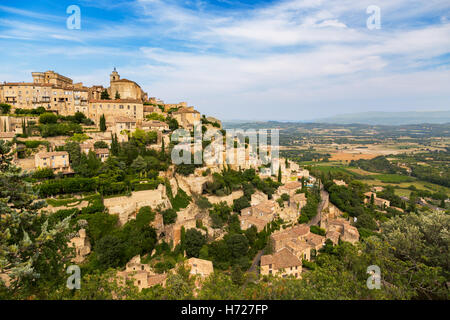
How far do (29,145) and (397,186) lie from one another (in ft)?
245

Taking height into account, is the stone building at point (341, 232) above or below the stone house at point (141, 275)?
below

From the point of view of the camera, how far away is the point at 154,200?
859 inches

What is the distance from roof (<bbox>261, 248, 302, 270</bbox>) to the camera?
65.5ft

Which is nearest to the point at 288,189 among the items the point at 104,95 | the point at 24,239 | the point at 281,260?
the point at 281,260

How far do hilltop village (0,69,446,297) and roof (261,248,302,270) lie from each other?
91mm

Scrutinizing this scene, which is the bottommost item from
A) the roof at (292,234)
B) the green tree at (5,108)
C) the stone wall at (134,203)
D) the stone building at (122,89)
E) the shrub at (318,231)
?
the shrub at (318,231)

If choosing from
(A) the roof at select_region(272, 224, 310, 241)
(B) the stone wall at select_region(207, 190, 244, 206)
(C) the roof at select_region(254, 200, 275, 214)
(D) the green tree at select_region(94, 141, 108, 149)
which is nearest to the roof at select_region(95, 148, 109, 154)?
(D) the green tree at select_region(94, 141, 108, 149)

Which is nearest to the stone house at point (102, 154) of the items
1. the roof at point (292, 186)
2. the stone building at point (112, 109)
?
the stone building at point (112, 109)

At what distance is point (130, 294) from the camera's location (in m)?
7.80

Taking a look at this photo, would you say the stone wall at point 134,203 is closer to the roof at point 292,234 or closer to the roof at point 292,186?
the roof at point 292,234

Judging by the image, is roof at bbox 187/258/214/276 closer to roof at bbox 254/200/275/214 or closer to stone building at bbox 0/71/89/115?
roof at bbox 254/200/275/214

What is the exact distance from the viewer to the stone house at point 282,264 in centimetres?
1964

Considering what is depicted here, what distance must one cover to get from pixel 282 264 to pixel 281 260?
1.57 ft
